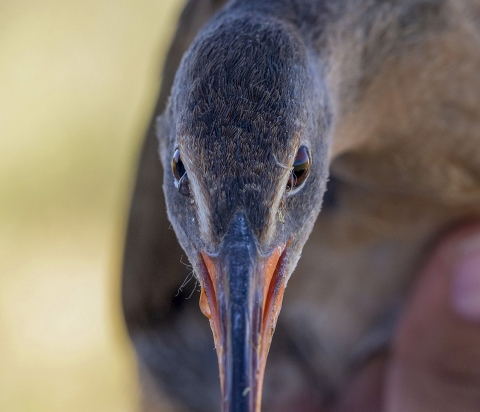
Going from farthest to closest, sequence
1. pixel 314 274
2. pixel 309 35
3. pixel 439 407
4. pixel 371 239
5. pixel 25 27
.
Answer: pixel 25 27 → pixel 314 274 → pixel 371 239 → pixel 439 407 → pixel 309 35

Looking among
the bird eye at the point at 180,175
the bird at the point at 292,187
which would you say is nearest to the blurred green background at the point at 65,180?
the bird at the point at 292,187

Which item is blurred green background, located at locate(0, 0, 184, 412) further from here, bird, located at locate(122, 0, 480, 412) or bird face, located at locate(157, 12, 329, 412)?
bird face, located at locate(157, 12, 329, 412)

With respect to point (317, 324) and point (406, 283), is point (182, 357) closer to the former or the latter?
point (317, 324)

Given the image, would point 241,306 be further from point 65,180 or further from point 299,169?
point 65,180

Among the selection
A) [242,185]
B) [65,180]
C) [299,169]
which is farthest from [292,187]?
[65,180]

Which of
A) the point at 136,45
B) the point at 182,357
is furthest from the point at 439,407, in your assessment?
the point at 136,45

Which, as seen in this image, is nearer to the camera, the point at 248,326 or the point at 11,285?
the point at 248,326
